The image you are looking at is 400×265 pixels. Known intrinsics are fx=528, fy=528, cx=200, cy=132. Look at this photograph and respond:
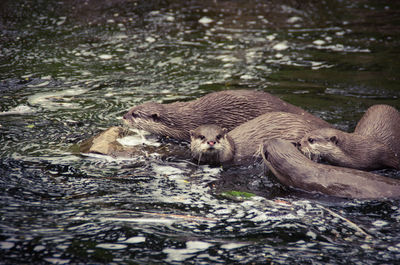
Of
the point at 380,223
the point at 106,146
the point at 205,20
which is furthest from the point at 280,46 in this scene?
the point at 380,223

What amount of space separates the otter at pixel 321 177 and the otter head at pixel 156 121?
1323mm

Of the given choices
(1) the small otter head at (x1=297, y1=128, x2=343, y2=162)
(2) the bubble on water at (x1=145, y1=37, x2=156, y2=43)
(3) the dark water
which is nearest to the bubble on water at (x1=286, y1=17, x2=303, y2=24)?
(3) the dark water

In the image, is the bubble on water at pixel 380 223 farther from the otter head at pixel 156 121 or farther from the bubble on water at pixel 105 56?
the bubble on water at pixel 105 56

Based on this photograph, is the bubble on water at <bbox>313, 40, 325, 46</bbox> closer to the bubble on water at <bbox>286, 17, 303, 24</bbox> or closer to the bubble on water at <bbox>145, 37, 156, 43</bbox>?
the bubble on water at <bbox>286, 17, 303, 24</bbox>

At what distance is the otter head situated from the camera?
5.12 metres

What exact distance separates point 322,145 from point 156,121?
169 cm

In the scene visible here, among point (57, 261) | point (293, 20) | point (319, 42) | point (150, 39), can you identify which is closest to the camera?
point (57, 261)

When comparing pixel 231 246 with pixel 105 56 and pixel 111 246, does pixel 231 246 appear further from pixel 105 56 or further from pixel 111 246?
pixel 105 56

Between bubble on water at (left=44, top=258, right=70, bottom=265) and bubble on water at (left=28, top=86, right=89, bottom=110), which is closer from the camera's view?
bubble on water at (left=44, top=258, right=70, bottom=265)

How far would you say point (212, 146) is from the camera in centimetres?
425

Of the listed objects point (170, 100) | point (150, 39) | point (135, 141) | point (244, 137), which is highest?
point (150, 39)

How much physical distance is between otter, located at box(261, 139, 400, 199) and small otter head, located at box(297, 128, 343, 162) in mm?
389

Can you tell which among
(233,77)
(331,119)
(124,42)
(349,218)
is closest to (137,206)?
(349,218)

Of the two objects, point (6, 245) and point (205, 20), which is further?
point (205, 20)
